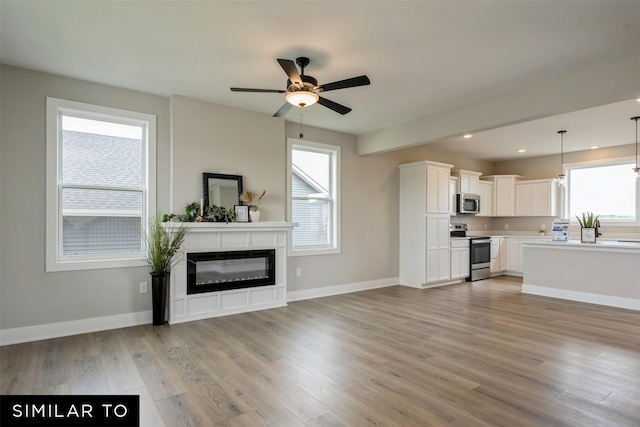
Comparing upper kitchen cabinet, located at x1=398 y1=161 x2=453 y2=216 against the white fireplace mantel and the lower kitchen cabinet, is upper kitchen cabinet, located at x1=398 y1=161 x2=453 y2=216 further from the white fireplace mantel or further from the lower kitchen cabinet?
the white fireplace mantel

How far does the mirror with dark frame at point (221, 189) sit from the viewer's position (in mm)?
4516

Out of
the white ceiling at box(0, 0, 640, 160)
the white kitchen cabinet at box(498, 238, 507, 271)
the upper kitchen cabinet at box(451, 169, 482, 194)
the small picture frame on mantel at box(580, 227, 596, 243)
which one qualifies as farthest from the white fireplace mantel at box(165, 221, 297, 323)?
the white kitchen cabinet at box(498, 238, 507, 271)

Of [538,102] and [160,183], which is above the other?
[538,102]

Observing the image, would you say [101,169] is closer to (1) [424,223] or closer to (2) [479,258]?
(1) [424,223]

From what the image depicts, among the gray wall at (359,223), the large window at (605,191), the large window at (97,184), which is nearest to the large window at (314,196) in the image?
the gray wall at (359,223)

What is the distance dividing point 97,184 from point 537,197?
27.8 feet

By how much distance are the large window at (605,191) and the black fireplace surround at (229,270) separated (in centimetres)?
683

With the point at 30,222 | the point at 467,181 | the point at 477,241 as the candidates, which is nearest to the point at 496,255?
the point at 477,241

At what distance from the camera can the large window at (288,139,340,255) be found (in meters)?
5.55

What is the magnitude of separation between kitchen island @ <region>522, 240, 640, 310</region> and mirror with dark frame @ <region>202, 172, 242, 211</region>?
5.02 metres

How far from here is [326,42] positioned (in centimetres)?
298

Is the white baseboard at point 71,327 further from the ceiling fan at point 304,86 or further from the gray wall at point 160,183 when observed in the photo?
the ceiling fan at point 304,86

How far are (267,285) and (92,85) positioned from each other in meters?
3.27

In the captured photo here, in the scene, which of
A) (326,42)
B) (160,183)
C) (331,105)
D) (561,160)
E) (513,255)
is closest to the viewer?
(326,42)
